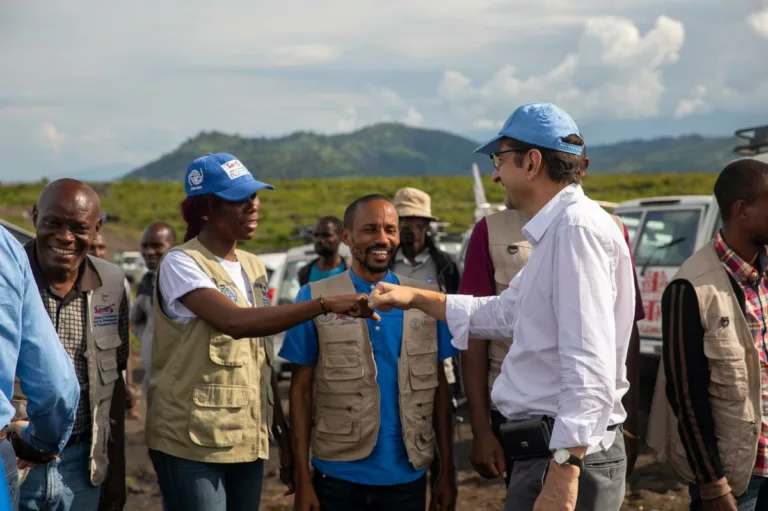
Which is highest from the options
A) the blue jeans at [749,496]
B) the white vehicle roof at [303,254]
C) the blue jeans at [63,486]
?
the white vehicle roof at [303,254]

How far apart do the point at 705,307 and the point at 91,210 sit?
2.54m

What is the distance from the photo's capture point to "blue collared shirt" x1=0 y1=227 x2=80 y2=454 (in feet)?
7.60

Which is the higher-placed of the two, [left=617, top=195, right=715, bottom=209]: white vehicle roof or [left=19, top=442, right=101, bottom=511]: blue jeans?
[left=617, top=195, right=715, bottom=209]: white vehicle roof

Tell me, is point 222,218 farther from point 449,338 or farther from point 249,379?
point 449,338

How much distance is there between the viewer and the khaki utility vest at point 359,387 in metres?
3.49

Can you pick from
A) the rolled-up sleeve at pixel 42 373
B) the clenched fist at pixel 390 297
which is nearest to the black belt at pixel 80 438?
the rolled-up sleeve at pixel 42 373

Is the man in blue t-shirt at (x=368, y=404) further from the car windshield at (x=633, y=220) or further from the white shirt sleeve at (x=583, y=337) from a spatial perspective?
the car windshield at (x=633, y=220)

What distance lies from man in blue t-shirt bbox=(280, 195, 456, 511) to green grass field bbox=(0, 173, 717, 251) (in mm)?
42926

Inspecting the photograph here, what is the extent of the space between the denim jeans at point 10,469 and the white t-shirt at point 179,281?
1.05m

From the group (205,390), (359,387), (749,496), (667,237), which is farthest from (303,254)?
(749,496)

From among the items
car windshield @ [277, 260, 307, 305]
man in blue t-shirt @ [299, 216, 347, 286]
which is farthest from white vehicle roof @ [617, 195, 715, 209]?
car windshield @ [277, 260, 307, 305]

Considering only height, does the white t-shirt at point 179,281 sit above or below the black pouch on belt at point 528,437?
above

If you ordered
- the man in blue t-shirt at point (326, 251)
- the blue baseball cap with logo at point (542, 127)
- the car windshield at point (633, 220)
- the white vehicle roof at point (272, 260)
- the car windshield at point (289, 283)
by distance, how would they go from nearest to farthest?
1. the blue baseball cap with logo at point (542, 127)
2. the man in blue t-shirt at point (326, 251)
3. the car windshield at point (633, 220)
4. the car windshield at point (289, 283)
5. the white vehicle roof at point (272, 260)

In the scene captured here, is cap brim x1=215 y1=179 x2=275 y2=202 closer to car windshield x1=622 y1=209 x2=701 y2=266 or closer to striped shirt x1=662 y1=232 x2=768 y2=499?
striped shirt x1=662 y1=232 x2=768 y2=499
